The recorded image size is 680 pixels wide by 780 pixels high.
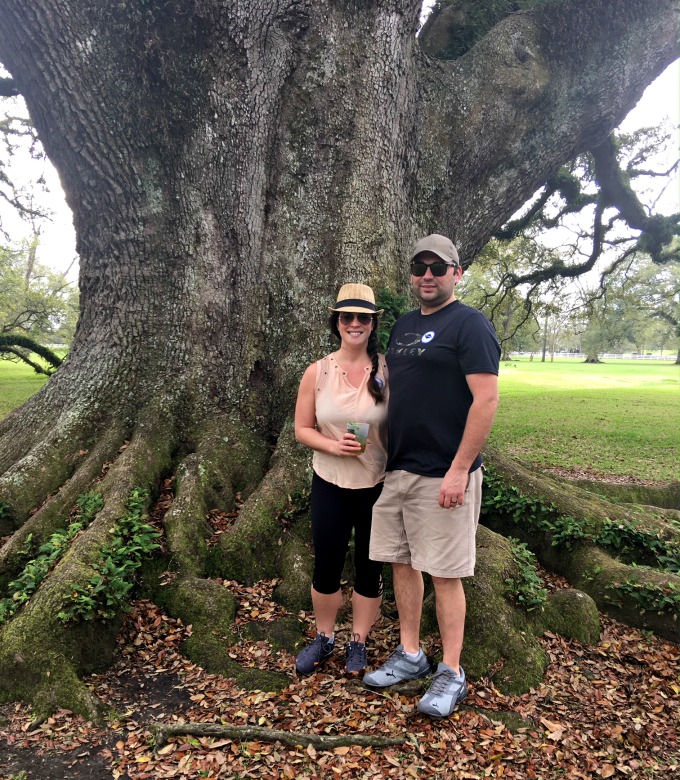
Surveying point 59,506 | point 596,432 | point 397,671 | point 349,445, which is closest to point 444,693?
point 397,671

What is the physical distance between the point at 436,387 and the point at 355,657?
1801 mm

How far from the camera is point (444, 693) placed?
299 cm

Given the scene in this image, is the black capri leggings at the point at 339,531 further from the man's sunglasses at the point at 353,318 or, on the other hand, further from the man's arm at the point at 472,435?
the man's sunglasses at the point at 353,318

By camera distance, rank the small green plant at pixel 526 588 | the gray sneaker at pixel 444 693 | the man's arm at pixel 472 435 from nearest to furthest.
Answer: the man's arm at pixel 472 435, the gray sneaker at pixel 444 693, the small green plant at pixel 526 588

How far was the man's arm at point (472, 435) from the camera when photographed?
278 centimetres

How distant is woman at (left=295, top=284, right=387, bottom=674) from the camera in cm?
322

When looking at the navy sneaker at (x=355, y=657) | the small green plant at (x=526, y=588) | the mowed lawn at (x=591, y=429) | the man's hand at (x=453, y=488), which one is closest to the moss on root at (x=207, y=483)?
the navy sneaker at (x=355, y=657)

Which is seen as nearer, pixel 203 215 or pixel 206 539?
pixel 206 539

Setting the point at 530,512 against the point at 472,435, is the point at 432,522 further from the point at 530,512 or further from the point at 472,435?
the point at 530,512

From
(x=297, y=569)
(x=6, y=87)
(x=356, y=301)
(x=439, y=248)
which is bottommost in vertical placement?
(x=297, y=569)

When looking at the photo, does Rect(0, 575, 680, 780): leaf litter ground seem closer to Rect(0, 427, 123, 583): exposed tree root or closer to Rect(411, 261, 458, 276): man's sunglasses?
Rect(0, 427, 123, 583): exposed tree root

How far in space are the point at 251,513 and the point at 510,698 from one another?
7.38ft

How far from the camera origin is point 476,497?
3.09 meters

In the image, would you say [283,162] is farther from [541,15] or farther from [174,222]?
[541,15]
